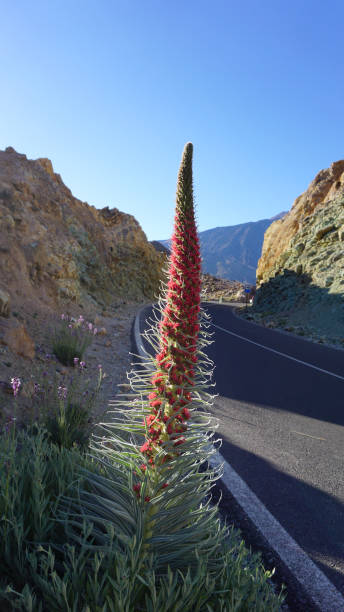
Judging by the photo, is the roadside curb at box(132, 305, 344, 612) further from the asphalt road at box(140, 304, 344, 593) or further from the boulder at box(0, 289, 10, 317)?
the boulder at box(0, 289, 10, 317)

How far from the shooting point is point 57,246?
1347cm

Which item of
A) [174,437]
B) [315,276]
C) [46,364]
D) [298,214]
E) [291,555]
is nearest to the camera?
[174,437]

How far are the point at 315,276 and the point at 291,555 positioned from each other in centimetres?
2033

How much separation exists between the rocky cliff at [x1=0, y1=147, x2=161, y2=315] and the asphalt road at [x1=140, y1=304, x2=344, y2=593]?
12.8ft

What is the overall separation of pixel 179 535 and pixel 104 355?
234 inches

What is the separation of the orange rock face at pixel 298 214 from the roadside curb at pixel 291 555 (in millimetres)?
25299

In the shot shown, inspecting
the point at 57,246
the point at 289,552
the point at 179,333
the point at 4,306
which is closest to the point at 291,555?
the point at 289,552

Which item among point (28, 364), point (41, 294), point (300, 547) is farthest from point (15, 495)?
point (41, 294)

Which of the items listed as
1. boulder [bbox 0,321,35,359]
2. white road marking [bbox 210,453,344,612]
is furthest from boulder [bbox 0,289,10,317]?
white road marking [bbox 210,453,344,612]

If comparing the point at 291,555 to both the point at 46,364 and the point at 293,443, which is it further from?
the point at 46,364

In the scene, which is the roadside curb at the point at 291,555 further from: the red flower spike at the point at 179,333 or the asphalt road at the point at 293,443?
the red flower spike at the point at 179,333

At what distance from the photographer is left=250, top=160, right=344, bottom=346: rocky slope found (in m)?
16.7

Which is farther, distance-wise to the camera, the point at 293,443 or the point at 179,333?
the point at 293,443

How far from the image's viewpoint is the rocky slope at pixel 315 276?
16719 mm
